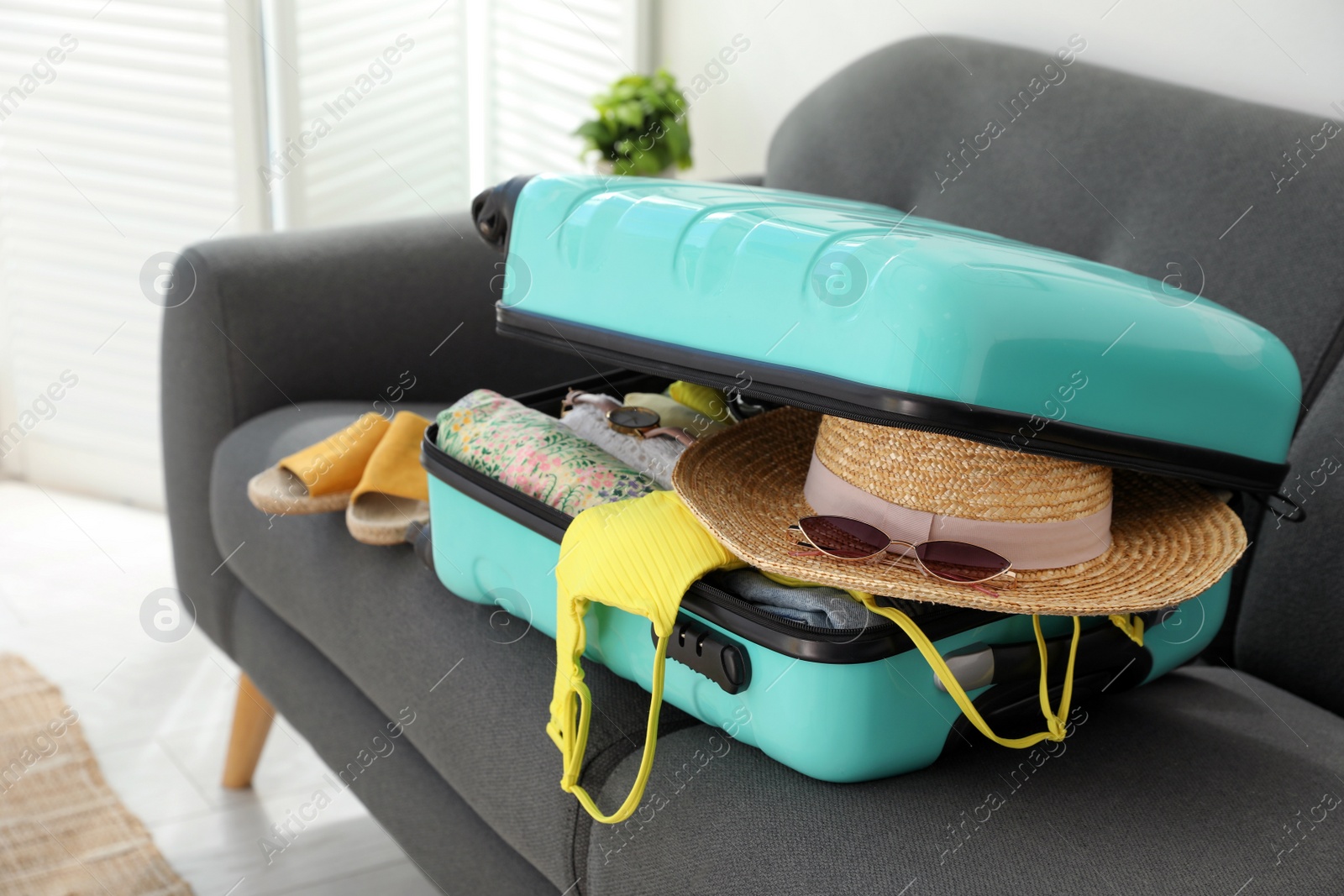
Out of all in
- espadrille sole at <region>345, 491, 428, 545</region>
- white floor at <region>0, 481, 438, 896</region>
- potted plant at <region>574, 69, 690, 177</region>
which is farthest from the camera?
potted plant at <region>574, 69, 690, 177</region>

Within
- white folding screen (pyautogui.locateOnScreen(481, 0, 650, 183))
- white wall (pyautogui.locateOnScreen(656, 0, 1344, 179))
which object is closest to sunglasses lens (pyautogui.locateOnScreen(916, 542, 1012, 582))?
white wall (pyautogui.locateOnScreen(656, 0, 1344, 179))

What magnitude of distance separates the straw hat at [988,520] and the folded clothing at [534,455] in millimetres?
61

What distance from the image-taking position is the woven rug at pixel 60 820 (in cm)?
115

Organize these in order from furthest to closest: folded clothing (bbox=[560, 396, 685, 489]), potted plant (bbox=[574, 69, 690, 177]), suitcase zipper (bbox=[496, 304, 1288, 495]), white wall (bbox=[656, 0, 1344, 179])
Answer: potted plant (bbox=[574, 69, 690, 177])
white wall (bbox=[656, 0, 1344, 179])
folded clothing (bbox=[560, 396, 685, 489])
suitcase zipper (bbox=[496, 304, 1288, 495])

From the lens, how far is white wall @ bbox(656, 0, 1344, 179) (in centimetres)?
108

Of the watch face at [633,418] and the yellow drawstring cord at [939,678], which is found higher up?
the watch face at [633,418]

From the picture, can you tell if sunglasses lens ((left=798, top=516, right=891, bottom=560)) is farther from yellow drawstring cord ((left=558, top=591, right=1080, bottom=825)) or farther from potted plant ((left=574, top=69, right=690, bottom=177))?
potted plant ((left=574, top=69, right=690, bottom=177))

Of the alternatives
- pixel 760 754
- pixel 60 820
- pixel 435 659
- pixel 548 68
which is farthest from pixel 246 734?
pixel 548 68

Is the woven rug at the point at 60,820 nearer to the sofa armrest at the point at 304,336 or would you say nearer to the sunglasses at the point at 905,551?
the sofa armrest at the point at 304,336

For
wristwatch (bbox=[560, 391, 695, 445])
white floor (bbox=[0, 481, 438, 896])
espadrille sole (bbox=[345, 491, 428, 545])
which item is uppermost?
wristwatch (bbox=[560, 391, 695, 445])

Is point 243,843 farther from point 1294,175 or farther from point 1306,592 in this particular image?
point 1294,175

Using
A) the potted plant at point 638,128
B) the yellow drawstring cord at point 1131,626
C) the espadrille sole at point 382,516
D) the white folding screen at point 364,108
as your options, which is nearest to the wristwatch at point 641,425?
the espadrille sole at point 382,516

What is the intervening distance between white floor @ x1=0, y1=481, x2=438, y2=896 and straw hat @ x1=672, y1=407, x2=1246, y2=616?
0.73 meters

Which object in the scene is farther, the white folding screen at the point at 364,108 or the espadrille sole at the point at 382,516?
the white folding screen at the point at 364,108
